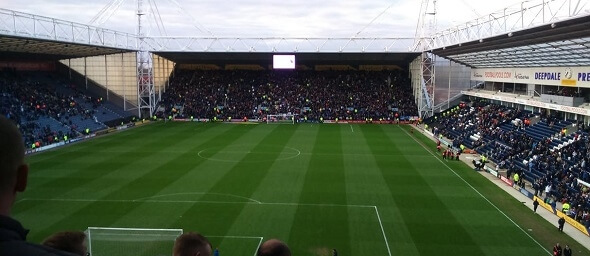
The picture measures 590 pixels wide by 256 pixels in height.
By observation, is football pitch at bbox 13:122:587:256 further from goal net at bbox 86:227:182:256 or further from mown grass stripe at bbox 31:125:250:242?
goal net at bbox 86:227:182:256

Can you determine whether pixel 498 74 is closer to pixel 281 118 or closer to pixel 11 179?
pixel 281 118

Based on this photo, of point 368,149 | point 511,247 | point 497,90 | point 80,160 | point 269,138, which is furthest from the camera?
point 497,90

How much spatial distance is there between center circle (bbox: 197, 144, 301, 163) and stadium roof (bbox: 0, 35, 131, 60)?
18.1 meters

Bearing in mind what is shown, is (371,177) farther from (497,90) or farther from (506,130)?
(497,90)

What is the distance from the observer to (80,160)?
36125 mm

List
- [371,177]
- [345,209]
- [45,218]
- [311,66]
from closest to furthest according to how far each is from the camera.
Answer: [45,218]
[345,209]
[371,177]
[311,66]

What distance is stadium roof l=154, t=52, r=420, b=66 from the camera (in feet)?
224

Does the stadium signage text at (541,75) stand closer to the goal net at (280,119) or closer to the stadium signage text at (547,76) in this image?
the stadium signage text at (547,76)

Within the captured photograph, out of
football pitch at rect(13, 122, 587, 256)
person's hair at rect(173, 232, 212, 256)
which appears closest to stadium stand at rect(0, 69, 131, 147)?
football pitch at rect(13, 122, 587, 256)

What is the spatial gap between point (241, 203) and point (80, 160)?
17129 mm

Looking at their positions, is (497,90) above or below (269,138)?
above

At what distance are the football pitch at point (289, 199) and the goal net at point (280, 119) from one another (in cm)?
1938

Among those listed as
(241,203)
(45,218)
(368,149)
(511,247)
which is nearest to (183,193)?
(241,203)

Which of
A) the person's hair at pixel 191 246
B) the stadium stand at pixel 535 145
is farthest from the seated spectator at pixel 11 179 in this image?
the stadium stand at pixel 535 145
